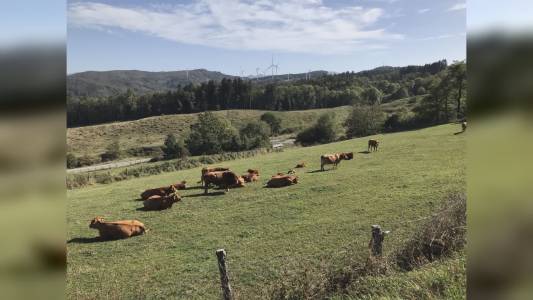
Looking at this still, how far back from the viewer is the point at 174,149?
49.9m

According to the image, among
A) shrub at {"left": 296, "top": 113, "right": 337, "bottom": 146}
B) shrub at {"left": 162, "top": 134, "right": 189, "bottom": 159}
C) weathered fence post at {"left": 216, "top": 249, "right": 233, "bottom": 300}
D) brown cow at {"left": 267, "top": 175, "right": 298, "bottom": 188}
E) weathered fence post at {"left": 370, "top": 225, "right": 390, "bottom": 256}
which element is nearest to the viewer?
weathered fence post at {"left": 216, "top": 249, "right": 233, "bottom": 300}

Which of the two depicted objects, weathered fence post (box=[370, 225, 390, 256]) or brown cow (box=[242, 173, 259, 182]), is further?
brown cow (box=[242, 173, 259, 182])

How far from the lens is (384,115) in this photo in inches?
1917

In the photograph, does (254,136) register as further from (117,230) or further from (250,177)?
(117,230)

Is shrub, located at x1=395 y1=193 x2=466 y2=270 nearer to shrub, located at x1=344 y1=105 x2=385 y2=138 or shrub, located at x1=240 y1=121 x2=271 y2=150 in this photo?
shrub, located at x1=344 y1=105 x2=385 y2=138

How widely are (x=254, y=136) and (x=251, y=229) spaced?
4116cm

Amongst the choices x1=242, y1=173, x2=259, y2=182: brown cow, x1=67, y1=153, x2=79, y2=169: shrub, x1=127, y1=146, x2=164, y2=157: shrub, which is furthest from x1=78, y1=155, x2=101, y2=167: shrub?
x1=242, y1=173, x2=259, y2=182: brown cow

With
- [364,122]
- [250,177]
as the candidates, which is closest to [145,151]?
[364,122]

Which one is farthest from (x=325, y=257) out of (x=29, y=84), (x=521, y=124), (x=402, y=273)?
(x=29, y=84)

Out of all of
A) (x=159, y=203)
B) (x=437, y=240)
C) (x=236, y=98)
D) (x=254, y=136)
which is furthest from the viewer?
(x=236, y=98)

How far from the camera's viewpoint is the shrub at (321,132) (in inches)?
1935

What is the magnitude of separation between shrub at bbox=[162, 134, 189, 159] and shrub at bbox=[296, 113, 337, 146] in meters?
13.5

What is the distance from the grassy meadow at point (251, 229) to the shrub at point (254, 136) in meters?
31.0

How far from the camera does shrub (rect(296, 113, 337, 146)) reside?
49156 millimetres
